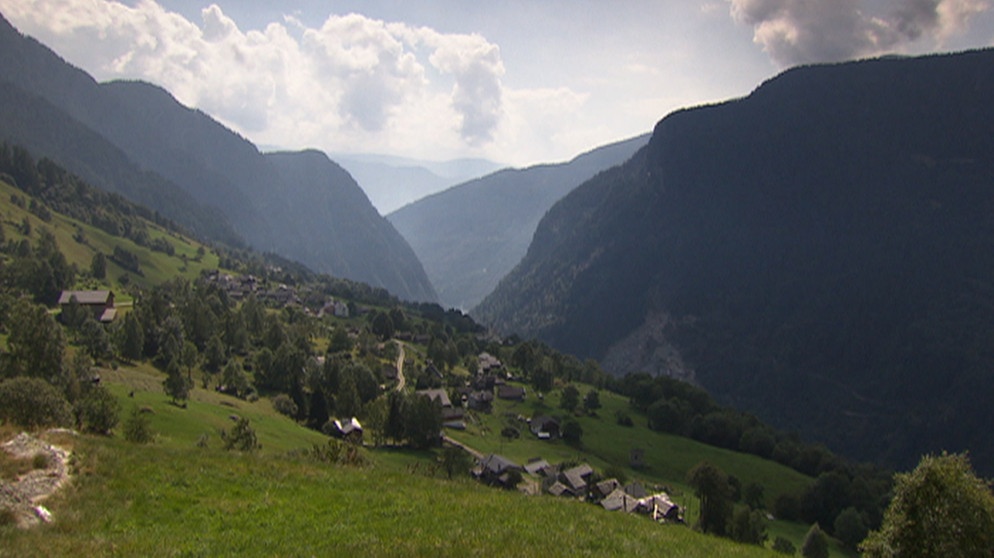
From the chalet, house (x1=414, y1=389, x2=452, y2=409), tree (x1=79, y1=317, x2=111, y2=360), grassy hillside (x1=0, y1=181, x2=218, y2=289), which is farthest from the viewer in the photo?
grassy hillside (x1=0, y1=181, x2=218, y2=289)

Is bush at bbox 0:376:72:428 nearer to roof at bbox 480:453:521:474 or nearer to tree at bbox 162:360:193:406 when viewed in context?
tree at bbox 162:360:193:406

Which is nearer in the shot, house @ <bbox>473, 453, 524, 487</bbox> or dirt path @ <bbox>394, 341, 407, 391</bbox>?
house @ <bbox>473, 453, 524, 487</bbox>

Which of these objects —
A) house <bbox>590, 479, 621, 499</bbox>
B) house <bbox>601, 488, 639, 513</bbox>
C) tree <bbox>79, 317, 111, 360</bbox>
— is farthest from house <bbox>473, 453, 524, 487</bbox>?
tree <bbox>79, 317, 111, 360</bbox>

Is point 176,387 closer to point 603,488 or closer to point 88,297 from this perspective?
point 603,488

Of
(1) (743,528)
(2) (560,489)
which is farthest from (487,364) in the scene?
(1) (743,528)

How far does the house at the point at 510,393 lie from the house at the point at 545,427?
49.4ft

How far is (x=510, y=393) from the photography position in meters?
124

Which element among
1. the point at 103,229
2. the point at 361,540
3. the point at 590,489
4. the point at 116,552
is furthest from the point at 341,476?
the point at 103,229

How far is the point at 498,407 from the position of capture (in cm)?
11719

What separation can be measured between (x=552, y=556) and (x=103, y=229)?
229 meters

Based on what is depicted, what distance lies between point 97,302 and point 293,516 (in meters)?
106

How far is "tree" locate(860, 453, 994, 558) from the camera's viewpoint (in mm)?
22281

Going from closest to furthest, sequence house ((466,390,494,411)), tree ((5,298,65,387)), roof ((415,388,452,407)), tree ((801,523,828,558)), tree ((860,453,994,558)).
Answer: tree ((860,453,994,558)) < tree ((5,298,65,387)) < tree ((801,523,828,558)) < roof ((415,388,452,407)) < house ((466,390,494,411))

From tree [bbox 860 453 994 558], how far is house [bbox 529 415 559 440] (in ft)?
267
